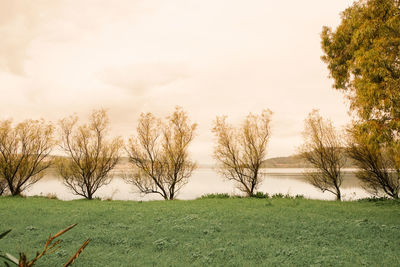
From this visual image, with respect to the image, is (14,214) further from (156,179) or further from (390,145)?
(390,145)

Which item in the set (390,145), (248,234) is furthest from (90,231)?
(390,145)

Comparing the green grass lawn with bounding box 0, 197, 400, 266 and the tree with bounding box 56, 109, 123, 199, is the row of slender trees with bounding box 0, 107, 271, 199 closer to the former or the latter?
the tree with bounding box 56, 109, 123, 199

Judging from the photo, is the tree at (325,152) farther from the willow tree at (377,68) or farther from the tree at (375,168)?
the willow tree at (377,68)

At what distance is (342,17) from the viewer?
1376 centimetres

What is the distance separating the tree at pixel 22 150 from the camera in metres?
27.9

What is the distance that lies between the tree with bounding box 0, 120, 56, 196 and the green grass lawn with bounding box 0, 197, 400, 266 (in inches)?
661

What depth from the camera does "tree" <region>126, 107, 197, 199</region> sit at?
27.8m

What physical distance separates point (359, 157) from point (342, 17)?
15670 mm

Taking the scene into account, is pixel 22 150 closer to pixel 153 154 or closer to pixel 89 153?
pixel 89 153

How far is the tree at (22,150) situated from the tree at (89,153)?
91.9 inches

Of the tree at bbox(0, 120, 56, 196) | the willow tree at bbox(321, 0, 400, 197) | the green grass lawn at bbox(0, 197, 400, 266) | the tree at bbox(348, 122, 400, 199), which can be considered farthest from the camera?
the tree at bbox(0, 120, 56, 196)

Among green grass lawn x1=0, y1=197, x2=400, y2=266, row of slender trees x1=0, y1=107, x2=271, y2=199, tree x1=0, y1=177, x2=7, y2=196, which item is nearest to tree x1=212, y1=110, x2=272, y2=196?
row of slender trees x1=0, y1=107, x2=271, y2=199

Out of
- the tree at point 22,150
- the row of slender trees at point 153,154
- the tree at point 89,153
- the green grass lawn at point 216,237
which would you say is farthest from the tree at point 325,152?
the tree at point 22,150

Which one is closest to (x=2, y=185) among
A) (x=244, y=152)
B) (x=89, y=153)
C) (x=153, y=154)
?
(x=89, y=153)
